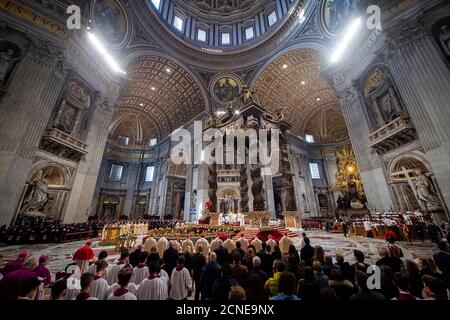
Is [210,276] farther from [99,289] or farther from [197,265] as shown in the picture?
[99,289]

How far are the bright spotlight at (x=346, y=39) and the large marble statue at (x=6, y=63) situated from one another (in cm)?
2129

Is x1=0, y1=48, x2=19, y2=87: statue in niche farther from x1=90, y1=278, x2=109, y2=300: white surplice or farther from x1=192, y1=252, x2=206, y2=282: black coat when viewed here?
x1=192, y1=252, x2=206, y2=282: black coat

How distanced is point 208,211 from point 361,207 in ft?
58.9

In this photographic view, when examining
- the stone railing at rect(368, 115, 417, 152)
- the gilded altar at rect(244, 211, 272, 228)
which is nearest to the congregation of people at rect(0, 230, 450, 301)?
the gilded altar at rect(244, 211, 272, 228)

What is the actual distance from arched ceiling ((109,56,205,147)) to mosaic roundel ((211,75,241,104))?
2313mm

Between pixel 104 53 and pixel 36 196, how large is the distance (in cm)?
1146

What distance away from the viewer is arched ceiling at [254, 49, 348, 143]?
19273 millimetres

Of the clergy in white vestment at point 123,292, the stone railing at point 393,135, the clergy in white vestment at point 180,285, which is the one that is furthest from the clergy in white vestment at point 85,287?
the stone railing at point 393,135

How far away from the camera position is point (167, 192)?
22344 millimetres

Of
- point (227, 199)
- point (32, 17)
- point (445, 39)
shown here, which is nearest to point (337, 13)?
point (445, 39)

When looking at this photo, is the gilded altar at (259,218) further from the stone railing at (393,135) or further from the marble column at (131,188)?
the marble column at (131,188)

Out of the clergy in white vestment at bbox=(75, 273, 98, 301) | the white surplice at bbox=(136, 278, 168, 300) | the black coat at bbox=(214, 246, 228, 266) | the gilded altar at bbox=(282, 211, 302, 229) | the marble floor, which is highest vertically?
the gilded altar at bbox=(282, 211, 302, 229)
